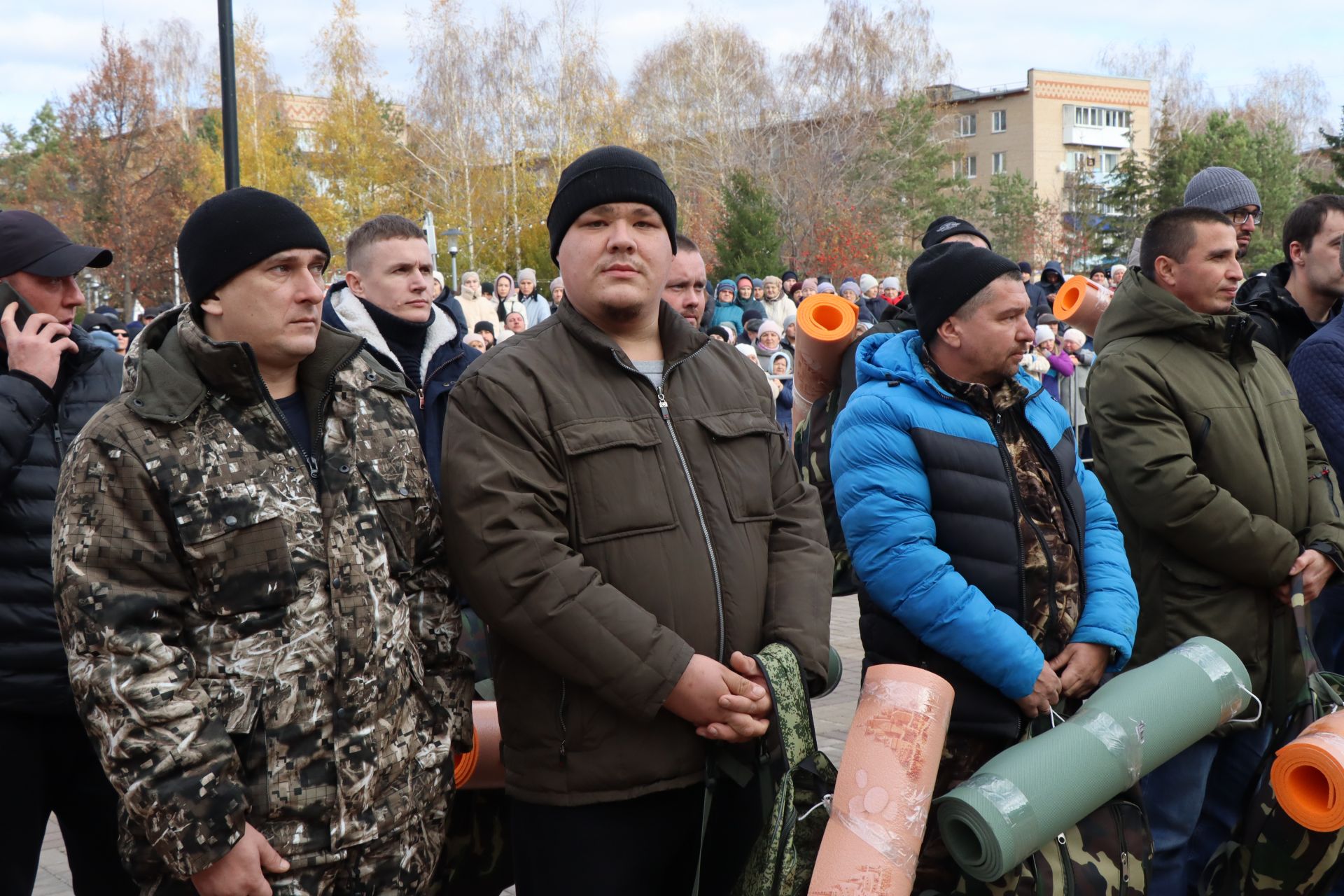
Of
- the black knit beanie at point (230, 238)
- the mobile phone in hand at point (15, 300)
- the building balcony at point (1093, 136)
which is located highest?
the building balcony at point (1093, 136)

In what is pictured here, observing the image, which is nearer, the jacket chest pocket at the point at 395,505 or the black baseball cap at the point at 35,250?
the jacket chest pocket at the point at 395,505

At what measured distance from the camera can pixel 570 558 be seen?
264cm

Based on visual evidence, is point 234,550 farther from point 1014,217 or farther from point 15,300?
point 1014,217

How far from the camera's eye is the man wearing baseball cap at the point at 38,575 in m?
3.22

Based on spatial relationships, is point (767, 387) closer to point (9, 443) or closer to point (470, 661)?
point (470, 661)

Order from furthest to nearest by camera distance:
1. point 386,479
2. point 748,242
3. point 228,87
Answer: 1. point 748,242
2. point 228,87
3. point 386,479

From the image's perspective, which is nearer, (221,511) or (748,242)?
(221,511)

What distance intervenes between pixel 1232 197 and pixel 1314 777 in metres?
3.33

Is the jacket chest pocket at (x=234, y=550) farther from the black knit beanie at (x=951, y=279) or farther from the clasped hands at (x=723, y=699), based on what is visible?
the black knit beanie at (x=951, y=279)

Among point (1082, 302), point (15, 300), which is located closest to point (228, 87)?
point (15, 300)

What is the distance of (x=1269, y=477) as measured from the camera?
403 cm

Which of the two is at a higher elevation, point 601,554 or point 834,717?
point 601,554

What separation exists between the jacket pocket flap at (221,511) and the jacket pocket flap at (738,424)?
1.02 m

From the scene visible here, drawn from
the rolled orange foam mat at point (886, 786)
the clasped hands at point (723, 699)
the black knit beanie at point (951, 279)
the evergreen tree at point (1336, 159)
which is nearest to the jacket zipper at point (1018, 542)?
the black knit beanie at point (951, 279)
